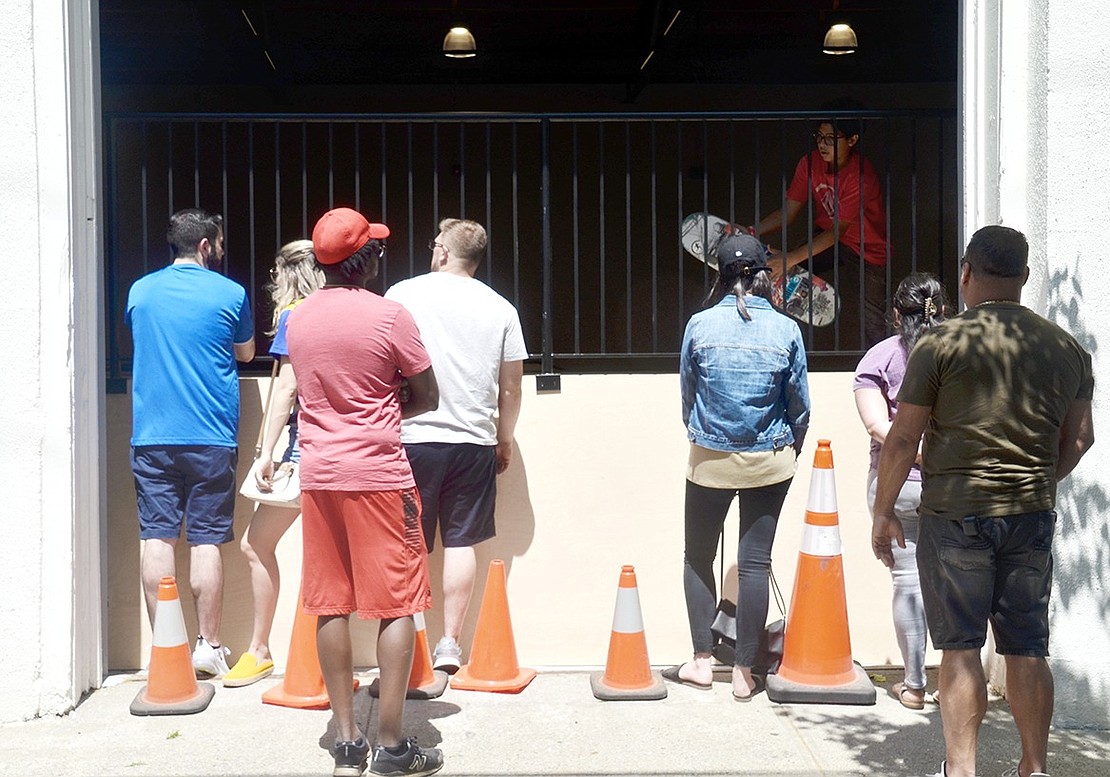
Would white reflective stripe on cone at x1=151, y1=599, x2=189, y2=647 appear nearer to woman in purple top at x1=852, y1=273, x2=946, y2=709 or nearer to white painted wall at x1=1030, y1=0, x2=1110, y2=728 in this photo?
woman in purple top at x1=852, y1=273, x2=946, y2=709

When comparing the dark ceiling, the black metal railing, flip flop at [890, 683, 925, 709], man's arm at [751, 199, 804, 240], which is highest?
the dark ceiling

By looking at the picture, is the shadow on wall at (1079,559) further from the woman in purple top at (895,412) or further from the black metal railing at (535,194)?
the black metal railing at (535,194)

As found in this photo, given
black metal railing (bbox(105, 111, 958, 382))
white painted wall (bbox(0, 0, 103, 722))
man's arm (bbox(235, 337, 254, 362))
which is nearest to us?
white painted wall (bbox(0, 0, 103, 722))

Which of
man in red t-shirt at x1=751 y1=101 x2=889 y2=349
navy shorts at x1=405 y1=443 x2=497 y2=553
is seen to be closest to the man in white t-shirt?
navy shorts at x1=405 y1=443 x2=497 y2=553

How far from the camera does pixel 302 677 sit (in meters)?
4.92

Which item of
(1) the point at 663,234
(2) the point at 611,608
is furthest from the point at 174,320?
(1) the point at 663,234

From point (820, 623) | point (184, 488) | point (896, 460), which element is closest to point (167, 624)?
point (184, 488)

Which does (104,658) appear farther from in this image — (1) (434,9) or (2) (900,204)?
(2) (900,204)

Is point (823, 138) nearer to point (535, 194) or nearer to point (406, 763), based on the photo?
point (406, 763)

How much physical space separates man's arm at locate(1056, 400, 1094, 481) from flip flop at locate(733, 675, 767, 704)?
170 cm

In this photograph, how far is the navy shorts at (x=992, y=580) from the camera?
145 inches

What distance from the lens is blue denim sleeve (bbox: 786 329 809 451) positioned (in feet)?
16.1

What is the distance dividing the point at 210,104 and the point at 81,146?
341 inches

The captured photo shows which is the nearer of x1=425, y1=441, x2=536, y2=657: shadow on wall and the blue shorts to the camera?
the blue shorts
